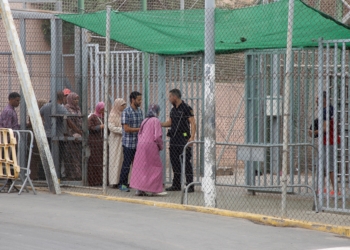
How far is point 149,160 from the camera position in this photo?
1216 centimetres

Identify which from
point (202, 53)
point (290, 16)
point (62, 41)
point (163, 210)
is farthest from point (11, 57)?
point (290, 16)

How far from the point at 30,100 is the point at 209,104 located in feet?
10.5

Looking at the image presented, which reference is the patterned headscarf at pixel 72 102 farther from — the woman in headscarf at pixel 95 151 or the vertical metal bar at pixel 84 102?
the woman in headscarf at pixel 95 151

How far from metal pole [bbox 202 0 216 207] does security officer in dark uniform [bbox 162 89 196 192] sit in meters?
1.76

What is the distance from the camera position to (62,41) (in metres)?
12.8

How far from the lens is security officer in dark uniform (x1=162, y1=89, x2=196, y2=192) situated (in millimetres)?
12438

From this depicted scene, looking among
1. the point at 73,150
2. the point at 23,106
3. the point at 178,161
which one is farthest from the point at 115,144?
the point at 23,106

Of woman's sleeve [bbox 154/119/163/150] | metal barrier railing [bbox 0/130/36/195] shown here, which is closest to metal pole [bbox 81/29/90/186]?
metal barrier railing [bbox 0/130/36/195]

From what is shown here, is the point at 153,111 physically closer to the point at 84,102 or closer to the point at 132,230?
the point at 84,102

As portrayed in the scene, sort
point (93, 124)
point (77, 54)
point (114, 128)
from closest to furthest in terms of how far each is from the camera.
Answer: point (77, 54)
point (114, 128)
point (93, 124)

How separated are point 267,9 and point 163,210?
311 cm

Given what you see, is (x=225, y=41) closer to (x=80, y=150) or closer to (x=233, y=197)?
(x=233, y=197)

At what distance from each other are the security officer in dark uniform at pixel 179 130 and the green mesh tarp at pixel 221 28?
0.89 meters

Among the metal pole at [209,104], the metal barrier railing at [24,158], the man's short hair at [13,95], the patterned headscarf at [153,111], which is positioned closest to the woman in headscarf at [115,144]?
the patterned headscarf at [153,111]
